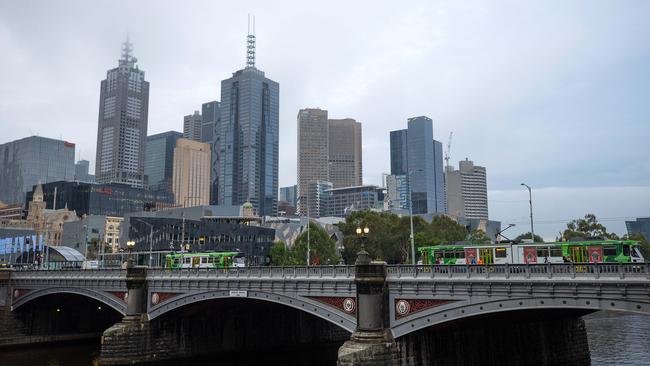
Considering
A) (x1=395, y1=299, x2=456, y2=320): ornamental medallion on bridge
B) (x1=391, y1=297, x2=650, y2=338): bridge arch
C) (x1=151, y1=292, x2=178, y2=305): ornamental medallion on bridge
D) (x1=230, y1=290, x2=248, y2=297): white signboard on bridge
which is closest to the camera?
(x1=391, y1=297, x2=650, y2=338): bridge arch

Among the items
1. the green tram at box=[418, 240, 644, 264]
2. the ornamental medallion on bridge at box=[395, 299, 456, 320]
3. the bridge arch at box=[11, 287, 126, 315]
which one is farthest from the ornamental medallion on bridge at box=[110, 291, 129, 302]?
the ornamental medallion on bridge at box=[395, 299, 456, 320]

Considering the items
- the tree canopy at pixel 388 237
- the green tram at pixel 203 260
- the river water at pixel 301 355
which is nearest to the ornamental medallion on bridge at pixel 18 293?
the river water at pixel 301 355

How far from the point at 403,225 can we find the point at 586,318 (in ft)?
128

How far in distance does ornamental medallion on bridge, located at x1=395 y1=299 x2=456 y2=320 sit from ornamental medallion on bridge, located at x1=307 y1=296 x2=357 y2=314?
3.25m

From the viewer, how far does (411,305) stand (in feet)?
118

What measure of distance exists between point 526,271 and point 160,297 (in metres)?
34.9

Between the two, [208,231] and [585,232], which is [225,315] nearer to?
[208,231]

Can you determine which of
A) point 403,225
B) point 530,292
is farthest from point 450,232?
point 530,292

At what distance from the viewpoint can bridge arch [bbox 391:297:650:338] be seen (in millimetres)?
28156

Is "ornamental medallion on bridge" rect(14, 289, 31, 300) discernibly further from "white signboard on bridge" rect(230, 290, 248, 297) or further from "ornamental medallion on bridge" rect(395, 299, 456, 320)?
"ornamental medallion on bridge" rect(395, 299, 456, 320)

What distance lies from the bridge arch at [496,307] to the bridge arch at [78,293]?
3172 cm

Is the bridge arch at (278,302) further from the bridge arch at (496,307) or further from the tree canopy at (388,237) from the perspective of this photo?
the tree canopy at (388,237)

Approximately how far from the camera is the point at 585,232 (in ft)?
388

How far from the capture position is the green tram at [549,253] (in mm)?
43156
